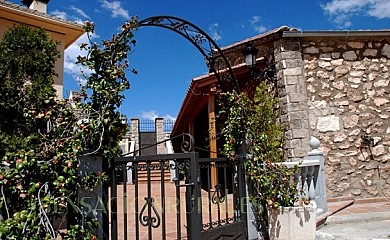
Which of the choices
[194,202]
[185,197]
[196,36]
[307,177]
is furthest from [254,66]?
[194,202]

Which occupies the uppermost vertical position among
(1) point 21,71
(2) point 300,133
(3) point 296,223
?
(1) point 21,71

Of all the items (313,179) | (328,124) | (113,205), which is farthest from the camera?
(328,124)

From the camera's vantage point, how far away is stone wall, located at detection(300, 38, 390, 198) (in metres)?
6.04

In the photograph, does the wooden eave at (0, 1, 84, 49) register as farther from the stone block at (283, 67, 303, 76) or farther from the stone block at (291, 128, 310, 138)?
the stone block at (291, 128, 310, 138)

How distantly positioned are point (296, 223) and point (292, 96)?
2898mm

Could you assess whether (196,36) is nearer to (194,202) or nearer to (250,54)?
(250,54)

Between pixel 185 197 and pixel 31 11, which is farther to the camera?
pixel 31 11

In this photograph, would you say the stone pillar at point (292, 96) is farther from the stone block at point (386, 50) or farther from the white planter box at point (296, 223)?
the white planter box at point (296, 223)

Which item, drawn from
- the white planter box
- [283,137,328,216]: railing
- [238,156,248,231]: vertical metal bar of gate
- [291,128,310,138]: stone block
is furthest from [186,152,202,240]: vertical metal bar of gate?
[291,128,310,138]: stone block

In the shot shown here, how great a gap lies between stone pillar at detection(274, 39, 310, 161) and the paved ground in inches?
47.4

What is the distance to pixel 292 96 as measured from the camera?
6004 mm

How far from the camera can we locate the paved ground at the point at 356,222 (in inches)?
150

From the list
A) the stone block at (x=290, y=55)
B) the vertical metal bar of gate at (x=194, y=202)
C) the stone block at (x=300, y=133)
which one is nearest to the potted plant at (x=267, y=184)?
the vertical metal bar of gate at (x=194, y=202)

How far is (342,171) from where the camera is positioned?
6016 mm
